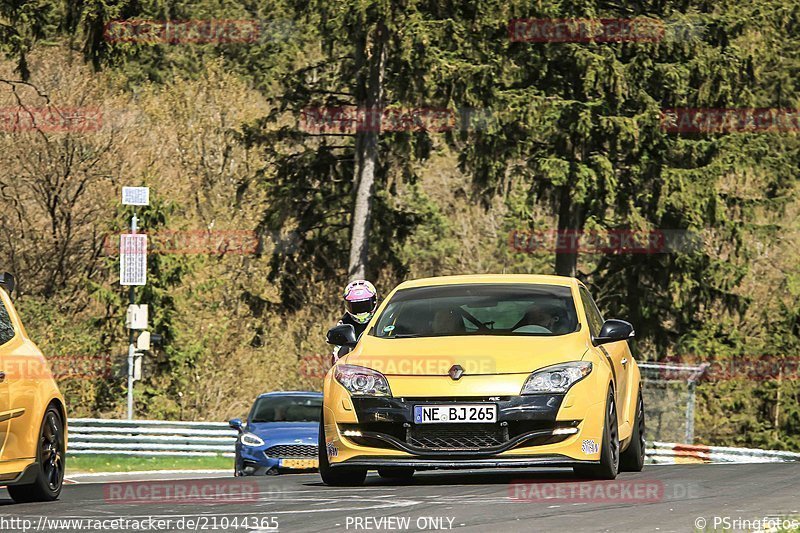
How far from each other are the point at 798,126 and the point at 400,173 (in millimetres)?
11746

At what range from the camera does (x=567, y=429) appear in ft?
37.9

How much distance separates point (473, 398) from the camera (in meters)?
11.4

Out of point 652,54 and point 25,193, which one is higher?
point 652,54

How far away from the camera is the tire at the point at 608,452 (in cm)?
1195

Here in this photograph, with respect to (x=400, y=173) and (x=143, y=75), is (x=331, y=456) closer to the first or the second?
(x=400, y=173)

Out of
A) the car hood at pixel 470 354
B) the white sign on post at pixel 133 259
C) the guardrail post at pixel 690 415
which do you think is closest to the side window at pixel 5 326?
the car hood at pixel 470 354

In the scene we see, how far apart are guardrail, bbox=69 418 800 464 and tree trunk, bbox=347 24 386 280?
16.3ft

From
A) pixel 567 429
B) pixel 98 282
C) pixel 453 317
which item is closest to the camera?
pixel 567 429

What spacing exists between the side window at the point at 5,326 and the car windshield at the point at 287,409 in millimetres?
12328

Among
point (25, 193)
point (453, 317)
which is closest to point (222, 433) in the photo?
point (25, 193)

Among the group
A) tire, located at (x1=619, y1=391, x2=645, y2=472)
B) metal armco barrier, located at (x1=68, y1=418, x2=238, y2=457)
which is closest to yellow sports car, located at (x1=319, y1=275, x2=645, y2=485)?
tire, located at (x1=619, y1=391, x2=645, y2=472)

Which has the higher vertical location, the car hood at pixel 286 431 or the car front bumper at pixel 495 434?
the car front bumper at pixel 495 434

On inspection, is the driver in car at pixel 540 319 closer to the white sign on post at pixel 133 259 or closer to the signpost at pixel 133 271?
the signpost at pixel 133 271

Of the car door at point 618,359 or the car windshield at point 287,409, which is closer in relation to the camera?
the car door at point 618,359
